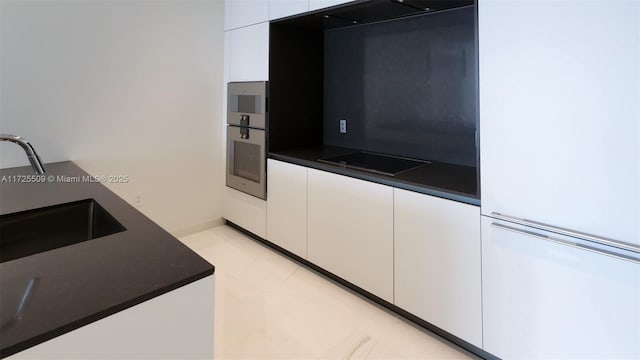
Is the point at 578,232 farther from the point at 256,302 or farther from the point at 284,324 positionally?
the point at 256,302

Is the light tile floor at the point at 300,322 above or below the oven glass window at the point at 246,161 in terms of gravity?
below

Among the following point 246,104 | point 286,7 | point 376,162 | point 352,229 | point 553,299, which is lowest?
point 553,299

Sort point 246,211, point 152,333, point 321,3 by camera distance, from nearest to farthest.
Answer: point 152,333 → point 321,3 → point 246,211

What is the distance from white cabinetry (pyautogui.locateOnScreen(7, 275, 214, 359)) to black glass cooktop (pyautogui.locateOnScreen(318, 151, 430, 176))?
144cm

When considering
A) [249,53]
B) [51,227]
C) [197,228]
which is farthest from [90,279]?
[197,228]

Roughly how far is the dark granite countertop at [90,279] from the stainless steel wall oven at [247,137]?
1.80 m

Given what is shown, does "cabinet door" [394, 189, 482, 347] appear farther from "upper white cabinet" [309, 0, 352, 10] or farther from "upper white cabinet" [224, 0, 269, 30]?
"upper white cabinet" [224, 0, 269, 30]

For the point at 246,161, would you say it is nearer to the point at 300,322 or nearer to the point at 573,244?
the point at 300,322

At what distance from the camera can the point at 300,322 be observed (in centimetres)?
205

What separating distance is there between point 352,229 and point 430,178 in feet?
1.91

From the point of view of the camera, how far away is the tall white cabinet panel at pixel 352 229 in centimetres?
→ 204

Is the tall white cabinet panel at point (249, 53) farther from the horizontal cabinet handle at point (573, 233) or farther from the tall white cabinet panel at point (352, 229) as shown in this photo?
the horizontal cabinet handle at point (573, 233)

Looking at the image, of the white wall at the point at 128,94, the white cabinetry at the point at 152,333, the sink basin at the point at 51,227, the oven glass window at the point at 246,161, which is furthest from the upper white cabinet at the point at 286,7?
the white cabinetry at the point at 152,333

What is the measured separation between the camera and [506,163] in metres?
1.51
